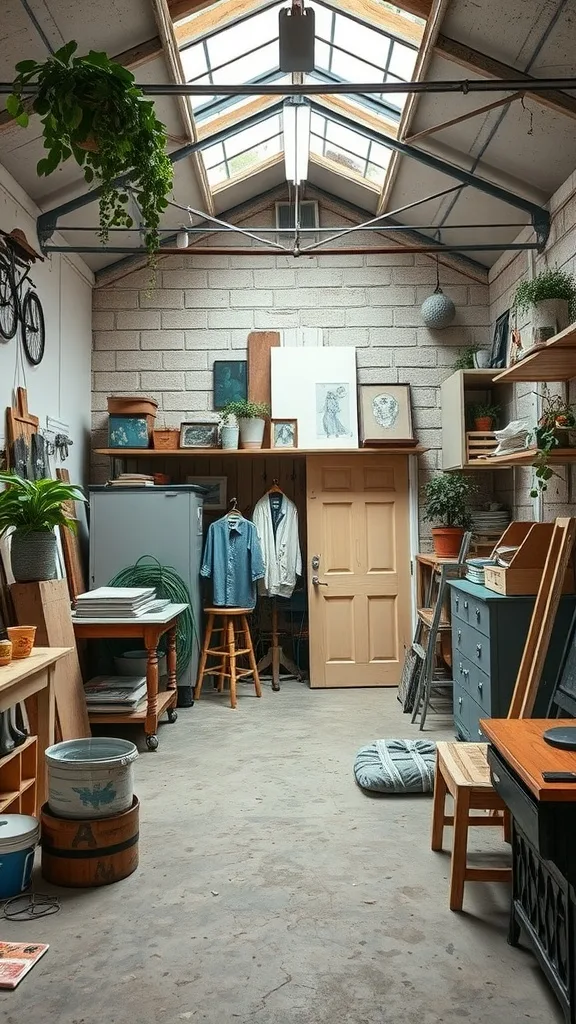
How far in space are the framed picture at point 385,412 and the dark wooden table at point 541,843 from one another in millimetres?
4059

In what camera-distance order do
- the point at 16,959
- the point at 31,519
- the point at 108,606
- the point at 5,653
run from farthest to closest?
the point at 108,606 → the point at 31,519 → the point at 5,653 → the point at 16,959

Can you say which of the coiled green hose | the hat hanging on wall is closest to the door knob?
the coiled green hose

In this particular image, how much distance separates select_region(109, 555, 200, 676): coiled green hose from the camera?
5.63m

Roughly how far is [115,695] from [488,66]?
405cm

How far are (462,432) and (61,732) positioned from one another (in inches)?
137

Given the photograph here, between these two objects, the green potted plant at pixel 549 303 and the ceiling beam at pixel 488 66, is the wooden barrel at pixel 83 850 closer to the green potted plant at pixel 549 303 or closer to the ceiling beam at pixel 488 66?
the green potted plant at pixel 549 303

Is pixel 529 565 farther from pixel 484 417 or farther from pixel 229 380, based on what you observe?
pixel 229 380

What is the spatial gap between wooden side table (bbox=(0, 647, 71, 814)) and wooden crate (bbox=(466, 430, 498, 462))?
340cm

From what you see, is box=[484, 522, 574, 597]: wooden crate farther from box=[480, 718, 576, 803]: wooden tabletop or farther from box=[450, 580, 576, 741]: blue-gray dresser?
box=[480, 718, 576, 803]: wooden tabletop

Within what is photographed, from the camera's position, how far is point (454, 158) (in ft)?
16.6

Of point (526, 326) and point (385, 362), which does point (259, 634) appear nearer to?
point (385, 362)

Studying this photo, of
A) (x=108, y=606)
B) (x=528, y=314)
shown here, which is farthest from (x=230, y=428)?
(x=528, y=314)

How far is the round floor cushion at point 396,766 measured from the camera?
12.5 feet

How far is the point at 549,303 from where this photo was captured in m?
4.27
